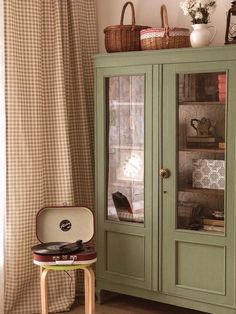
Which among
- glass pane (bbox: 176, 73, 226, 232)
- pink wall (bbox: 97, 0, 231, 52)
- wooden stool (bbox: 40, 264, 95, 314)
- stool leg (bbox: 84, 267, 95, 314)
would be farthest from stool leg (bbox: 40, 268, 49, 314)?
pink wall (bbox: 97, 0, 231, 52)

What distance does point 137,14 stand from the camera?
4129 mm

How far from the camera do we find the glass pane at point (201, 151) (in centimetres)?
344

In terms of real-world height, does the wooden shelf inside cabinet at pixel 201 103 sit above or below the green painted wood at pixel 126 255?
above

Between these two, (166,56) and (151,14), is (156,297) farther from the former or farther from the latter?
(151,14)

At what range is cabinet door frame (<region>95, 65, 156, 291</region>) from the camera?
3652mm

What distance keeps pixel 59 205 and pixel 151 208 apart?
663 millimetres

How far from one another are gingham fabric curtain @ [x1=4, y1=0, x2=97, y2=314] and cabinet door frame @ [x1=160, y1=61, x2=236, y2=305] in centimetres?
71

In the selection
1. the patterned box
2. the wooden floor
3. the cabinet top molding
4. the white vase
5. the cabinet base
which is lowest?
the wooden floor

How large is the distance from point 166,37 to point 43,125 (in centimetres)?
99

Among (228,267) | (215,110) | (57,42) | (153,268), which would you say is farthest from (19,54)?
(228,267)

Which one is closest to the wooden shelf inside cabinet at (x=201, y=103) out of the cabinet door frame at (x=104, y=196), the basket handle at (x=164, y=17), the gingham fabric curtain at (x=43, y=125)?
the cabinet door frame at (x=104, y=196)

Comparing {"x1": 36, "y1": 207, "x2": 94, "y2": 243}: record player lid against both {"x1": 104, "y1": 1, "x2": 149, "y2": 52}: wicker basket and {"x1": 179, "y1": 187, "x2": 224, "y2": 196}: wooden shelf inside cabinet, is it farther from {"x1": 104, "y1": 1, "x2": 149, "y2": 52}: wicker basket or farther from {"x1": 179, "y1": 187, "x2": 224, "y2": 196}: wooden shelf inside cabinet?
{"x1": 104, "y1": 1, "x2": 149, "y2": 52}: wicker basket

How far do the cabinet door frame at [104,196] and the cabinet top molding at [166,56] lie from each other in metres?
0.04

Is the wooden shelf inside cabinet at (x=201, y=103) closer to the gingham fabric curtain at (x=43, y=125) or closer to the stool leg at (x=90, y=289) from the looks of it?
the gingham fabric curtain at (x=43, y=125)
